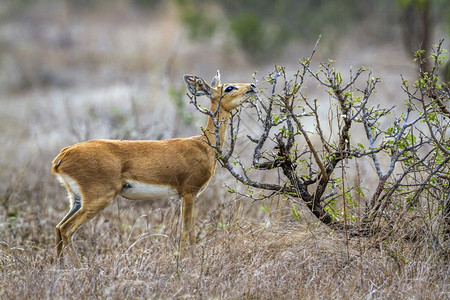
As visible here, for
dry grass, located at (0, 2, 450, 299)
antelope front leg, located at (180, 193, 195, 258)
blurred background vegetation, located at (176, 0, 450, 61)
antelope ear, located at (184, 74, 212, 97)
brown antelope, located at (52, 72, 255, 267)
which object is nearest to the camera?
dry grass, located at (0, 2, 450, 299)

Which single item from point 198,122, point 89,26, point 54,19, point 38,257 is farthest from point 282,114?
point 54,19

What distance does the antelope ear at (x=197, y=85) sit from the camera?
6.39 meters

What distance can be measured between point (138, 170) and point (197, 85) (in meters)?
0.93

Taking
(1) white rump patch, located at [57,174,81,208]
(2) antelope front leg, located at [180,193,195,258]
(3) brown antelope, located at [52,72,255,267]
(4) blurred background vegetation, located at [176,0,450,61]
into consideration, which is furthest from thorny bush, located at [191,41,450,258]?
(4) blurred background vegetation, located at [176,0,450,61]

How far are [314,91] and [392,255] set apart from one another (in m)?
11.2

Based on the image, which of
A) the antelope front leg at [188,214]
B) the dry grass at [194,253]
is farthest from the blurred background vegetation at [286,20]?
the antelope front leg at [188,214]

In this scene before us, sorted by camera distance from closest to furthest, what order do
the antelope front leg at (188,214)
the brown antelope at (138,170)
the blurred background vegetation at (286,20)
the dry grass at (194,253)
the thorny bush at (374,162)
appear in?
1. the dry grass at (194,253)
2. the thorny bush at (374,162)
3. the brown antelope at (138,170)
4. the antelope front leg at (188,214)
5. the blurred background vegetation at (286,20)

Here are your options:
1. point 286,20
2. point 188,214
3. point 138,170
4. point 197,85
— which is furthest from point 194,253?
point 286,20

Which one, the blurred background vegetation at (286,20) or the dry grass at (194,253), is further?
the blurred background vegetation at (286,20)

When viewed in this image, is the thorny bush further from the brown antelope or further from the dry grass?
the brown antelope

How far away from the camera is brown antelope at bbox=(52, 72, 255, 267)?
6238mm

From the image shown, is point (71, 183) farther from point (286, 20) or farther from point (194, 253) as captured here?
point (286, 20)

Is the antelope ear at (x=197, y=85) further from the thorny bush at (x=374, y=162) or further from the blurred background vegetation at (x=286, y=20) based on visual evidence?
the blurred background vegetation at (x=286, y=20)

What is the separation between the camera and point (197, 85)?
6.55 m
